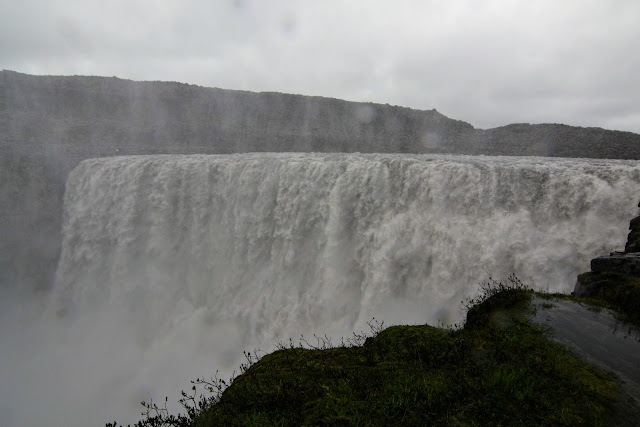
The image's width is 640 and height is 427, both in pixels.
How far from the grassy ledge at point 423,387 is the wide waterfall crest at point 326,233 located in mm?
7101

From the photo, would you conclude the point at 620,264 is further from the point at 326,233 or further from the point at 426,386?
the point at 326,233

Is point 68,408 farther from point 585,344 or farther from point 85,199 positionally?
point 585,344

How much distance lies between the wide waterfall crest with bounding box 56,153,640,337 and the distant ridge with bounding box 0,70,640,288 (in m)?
4.71

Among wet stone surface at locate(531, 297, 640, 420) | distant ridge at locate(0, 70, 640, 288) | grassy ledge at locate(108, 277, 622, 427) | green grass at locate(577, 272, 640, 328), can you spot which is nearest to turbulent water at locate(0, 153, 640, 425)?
green grass at locate(577, 272, 640, 328)

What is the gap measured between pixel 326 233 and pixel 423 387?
11671 millimetres

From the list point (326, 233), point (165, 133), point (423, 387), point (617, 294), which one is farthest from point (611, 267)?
point (165, 133)

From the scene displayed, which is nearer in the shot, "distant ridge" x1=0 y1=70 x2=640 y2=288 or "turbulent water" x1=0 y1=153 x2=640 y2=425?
"turbulent water" x1=0 y1=153 x2=640 y2=425

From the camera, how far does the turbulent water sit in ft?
38.7

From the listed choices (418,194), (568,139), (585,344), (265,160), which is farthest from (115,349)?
(568,139)

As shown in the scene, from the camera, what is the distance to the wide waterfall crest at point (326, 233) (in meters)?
11.6

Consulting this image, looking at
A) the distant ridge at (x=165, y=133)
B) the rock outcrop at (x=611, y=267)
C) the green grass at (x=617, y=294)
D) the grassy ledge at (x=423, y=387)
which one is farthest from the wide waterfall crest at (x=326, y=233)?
the grassy ledge at (x=423, y=387)

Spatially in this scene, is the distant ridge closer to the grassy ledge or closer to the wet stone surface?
the grassy ledge

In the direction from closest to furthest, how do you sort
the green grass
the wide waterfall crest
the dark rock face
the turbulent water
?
the green grass
the dark rock face
the wide waterfall crest
the turbulent water

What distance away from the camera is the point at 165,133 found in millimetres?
40781
